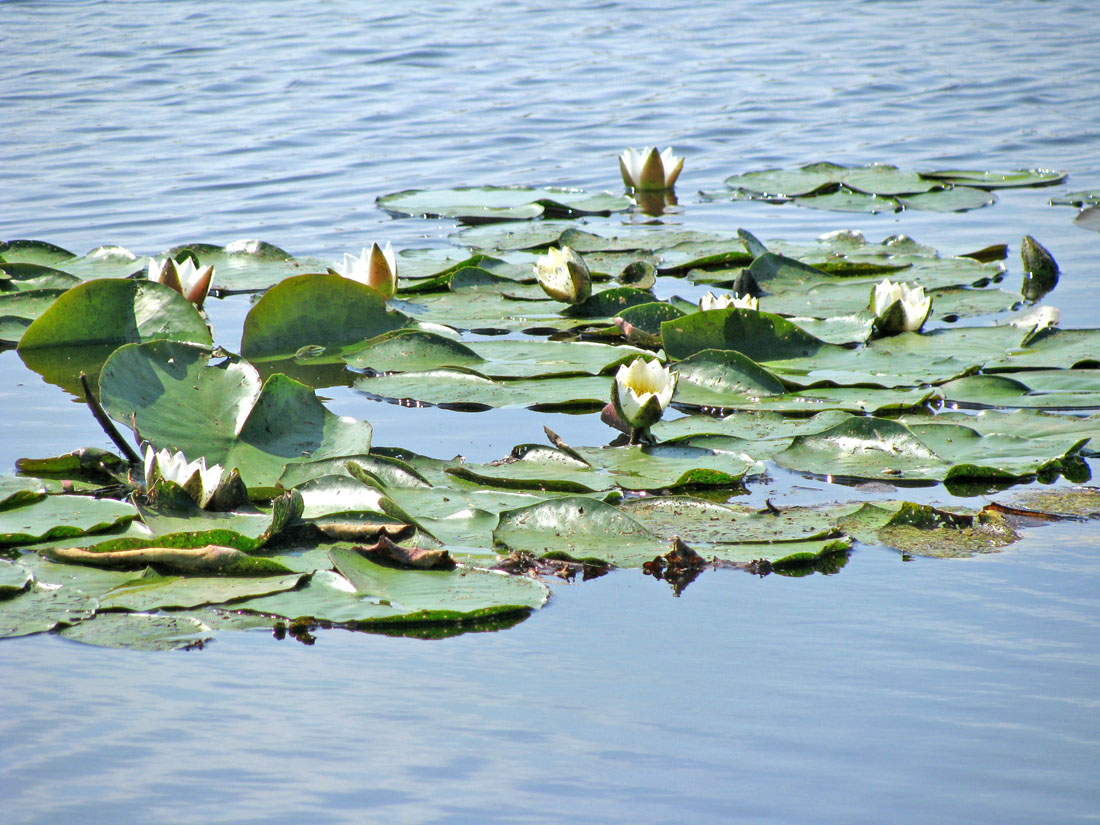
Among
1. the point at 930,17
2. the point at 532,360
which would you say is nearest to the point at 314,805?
the point at 532,360

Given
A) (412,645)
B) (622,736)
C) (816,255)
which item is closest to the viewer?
(622,736)

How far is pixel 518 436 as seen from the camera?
9.18 feet

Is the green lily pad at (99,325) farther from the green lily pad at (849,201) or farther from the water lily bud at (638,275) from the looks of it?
the green lily pad at (849,201)

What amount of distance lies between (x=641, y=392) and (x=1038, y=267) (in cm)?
212

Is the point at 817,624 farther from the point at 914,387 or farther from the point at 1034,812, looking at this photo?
the point at 914,387

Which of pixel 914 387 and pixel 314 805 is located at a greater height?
pixel 314 805

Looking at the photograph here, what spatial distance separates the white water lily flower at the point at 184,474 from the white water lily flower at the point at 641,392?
89 centimetres

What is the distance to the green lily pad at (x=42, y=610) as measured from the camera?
1804mm

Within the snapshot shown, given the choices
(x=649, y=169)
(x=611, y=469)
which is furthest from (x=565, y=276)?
(x=649, y=169)

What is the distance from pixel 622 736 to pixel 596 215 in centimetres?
441

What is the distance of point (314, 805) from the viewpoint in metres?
1.42

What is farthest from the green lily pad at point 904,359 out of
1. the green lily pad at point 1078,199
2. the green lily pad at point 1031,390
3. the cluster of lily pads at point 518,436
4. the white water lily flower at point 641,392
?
the green lily pad at point 1078,199

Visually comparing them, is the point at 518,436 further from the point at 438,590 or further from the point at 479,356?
the point at 438,590

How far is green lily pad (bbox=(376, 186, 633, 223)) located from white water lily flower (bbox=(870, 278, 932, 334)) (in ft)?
7.66
